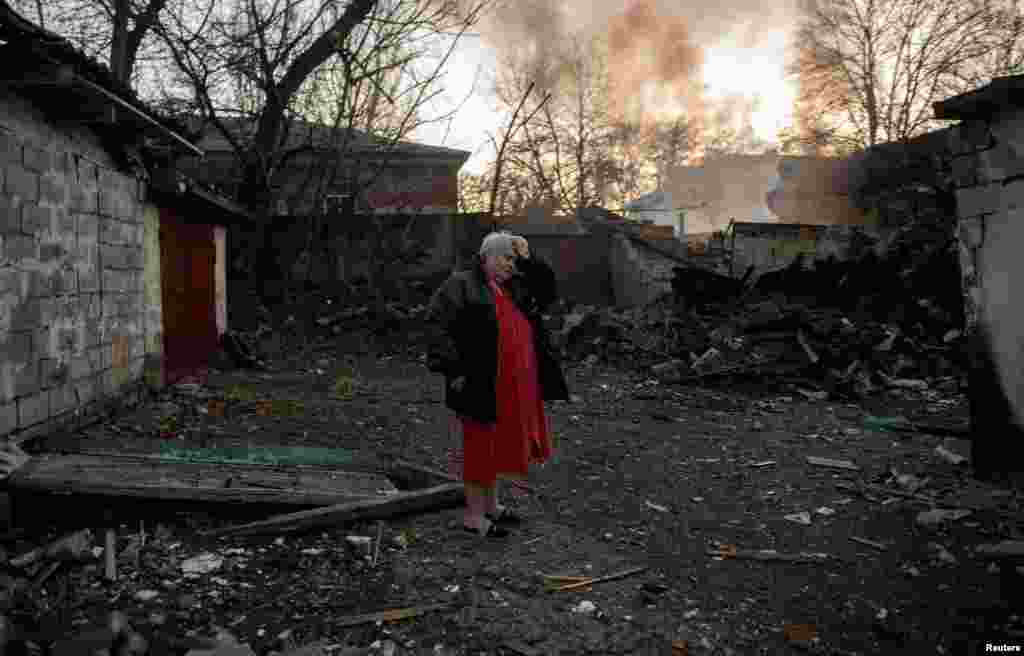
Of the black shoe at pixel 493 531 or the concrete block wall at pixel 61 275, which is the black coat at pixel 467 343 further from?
the concrete block wall at pixel 61 275

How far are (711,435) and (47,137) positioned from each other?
6881 millimetres

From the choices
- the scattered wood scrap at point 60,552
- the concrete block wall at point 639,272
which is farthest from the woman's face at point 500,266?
the concrete block wall at point 639,272

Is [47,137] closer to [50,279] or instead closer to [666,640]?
[50,279]

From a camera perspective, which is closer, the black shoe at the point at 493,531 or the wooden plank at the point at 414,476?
the black shoe at the point at 493,531

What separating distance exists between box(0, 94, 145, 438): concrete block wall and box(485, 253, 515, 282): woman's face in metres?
3.53

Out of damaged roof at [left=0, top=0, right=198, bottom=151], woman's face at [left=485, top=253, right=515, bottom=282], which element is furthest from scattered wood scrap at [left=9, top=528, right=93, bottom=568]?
damaged roof at [left=0, top=0, right=198, bottom=151]

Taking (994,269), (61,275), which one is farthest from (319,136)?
(994,269)

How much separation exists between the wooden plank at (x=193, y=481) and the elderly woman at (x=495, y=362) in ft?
2.95

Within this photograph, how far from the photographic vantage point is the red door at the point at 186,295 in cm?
892

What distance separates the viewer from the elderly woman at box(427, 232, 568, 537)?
3875mm

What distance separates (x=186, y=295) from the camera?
9.77m

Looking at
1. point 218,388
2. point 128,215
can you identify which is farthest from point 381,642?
point 218,388

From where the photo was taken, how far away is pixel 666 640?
308 cm

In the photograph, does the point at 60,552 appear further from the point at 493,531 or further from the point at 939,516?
the point at 939,516
